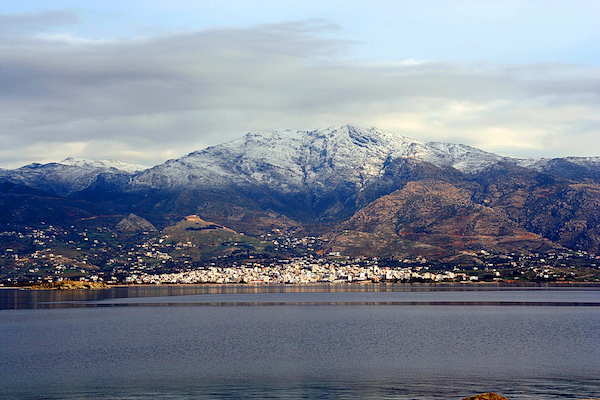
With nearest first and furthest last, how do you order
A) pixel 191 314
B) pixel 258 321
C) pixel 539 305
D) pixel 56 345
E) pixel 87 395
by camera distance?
1. pixel 87 395
2. pixel 56 345
3. pixel 258 321
4. pixel 191 314
5. pixel 539 305

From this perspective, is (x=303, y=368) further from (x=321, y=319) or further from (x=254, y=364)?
(x=321, y=319)

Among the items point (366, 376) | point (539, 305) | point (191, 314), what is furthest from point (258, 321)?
point (539, 305)

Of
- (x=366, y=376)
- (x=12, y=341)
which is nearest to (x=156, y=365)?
(x=366, y=376)

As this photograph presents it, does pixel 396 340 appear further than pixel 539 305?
No

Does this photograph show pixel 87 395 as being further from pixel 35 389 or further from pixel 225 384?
Result: pixel 225 384

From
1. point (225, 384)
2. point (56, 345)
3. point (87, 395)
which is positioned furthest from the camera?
point (56, 345)

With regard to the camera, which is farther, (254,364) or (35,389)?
(254,364)
